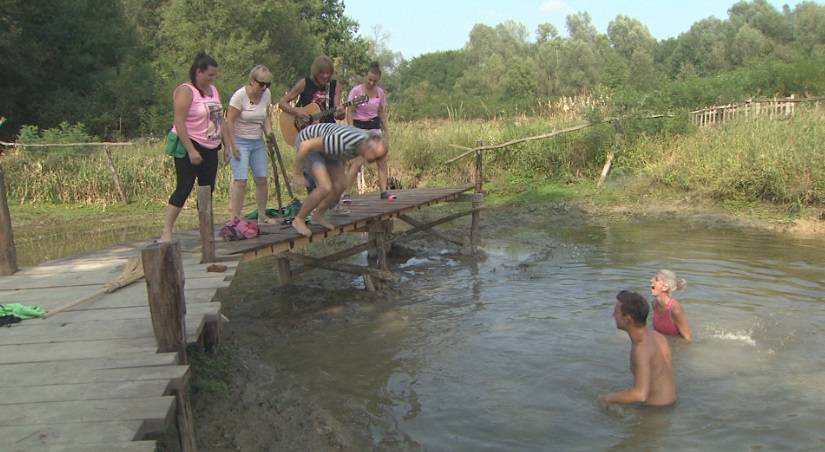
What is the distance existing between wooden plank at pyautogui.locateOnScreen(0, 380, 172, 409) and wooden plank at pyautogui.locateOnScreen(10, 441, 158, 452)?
470 millimetres

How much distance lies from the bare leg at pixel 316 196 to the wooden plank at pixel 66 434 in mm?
3882

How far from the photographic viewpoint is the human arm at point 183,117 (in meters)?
5.89

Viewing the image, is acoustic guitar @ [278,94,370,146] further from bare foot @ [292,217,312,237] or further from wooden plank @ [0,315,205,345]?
wooden plank @ [0,315,205,345]

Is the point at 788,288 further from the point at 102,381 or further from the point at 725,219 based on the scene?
the point at 102,381

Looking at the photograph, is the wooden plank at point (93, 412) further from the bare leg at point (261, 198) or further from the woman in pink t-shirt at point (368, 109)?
the woman in pink t-shirt at point (368, 109)

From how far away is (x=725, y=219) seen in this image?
12406mm

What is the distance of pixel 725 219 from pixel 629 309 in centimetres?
843

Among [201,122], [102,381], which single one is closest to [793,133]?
[201,122]

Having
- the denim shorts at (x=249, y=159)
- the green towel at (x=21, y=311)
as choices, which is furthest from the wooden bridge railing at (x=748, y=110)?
the green towel at (x=21, y=311)

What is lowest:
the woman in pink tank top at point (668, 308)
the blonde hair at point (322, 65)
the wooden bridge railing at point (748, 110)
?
the woman in pink tank top at point (668, 308)

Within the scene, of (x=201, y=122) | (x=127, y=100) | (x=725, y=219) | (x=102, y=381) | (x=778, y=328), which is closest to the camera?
(x=102, y=381)

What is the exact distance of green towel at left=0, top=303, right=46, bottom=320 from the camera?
461 centimetres

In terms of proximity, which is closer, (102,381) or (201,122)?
(102,381)

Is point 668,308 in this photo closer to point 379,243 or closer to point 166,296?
point 379,243
